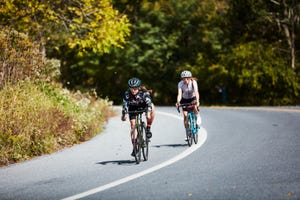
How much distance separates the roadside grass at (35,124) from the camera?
11406mm

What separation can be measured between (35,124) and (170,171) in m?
4.47

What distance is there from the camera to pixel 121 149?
12406 mm

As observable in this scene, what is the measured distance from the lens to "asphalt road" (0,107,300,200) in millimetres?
7387

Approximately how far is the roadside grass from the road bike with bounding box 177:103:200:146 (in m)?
2.87

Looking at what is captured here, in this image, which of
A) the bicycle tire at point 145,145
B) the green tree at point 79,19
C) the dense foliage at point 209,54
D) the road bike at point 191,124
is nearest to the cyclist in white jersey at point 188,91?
the road bike at point 191,124

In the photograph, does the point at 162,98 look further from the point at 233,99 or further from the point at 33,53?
the point at 33,53

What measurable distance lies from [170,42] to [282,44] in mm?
10577

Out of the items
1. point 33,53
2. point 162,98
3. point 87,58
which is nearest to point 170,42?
point 162,98

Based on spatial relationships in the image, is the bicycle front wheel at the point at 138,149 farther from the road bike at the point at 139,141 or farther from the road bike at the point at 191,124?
the road bike at the point at 191,124

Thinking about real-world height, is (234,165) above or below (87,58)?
below

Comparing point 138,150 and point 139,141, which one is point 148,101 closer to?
point 139,141

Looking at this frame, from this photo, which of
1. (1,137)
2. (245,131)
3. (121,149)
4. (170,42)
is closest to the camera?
(1,137)

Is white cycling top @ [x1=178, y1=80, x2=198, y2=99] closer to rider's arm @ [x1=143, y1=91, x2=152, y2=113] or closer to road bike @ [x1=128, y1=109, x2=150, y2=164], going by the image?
road bike @ [x1=128, y1=109, x2=150, y2=164]

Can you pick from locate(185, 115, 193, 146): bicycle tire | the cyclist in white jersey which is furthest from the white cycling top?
locate(185, 115, 193, 146): bicycle tire
